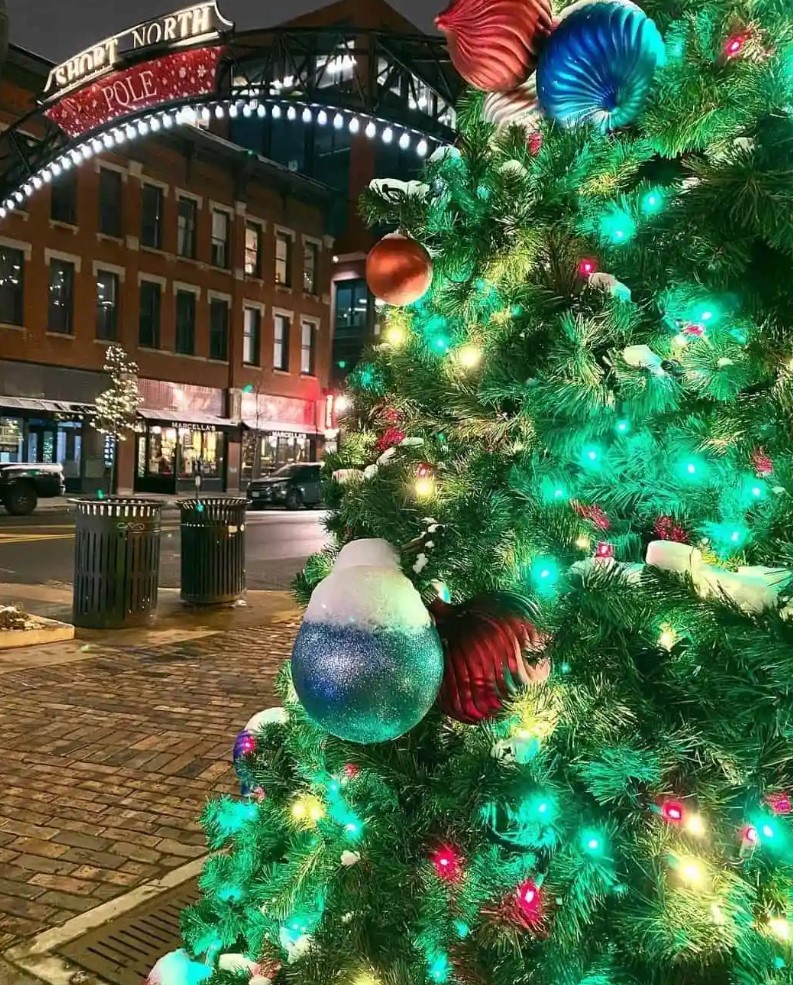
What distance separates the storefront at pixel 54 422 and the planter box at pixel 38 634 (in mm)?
19516

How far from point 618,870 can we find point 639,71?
5.16 feet

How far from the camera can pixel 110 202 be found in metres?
28.5

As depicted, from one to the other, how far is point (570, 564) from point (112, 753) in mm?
3850

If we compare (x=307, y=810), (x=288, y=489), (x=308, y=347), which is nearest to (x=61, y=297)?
(x=288, y=489)

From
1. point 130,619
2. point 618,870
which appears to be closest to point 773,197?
point 618,870

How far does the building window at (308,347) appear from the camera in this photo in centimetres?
3619

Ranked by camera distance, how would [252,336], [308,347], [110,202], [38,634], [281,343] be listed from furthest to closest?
[308,347] < [281,343] < [252,336] < [110,202] < [38,634]

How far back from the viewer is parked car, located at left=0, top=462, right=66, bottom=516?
20.4 meters

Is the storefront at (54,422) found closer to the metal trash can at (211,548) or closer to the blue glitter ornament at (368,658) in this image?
the metal trash can at (211,548)

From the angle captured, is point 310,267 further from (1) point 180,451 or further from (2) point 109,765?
(2) point 109,765

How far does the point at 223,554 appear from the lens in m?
9.46

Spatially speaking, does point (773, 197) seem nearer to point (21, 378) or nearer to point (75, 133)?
point (75, 133)

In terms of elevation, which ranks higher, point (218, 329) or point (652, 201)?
point (218, 329)

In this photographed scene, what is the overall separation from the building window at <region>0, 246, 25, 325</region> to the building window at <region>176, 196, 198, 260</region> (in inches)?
247
